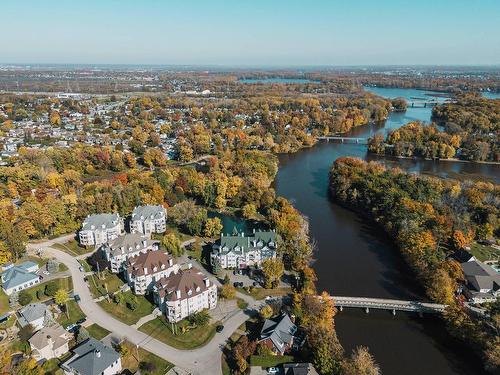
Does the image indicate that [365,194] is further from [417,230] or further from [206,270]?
[206,270]

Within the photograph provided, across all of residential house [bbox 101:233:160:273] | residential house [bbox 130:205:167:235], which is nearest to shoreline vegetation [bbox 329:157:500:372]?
residential house [bbox 130:205:167:235]

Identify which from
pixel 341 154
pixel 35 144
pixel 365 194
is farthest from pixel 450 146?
pixel 35 144

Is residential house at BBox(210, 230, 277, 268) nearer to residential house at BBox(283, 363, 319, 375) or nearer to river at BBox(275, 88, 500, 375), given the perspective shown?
river at BBox(275, 88, 500, 375)

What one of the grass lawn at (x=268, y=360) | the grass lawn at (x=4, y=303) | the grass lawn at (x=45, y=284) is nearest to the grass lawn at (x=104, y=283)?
the grass lawn at (x=45, y=284)

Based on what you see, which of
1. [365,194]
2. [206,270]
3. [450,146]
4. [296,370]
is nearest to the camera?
[296,370]

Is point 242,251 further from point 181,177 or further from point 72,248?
point 181,177

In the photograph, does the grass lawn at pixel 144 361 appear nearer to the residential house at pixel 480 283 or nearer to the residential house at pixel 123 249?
the residential house at pixel 123 249
